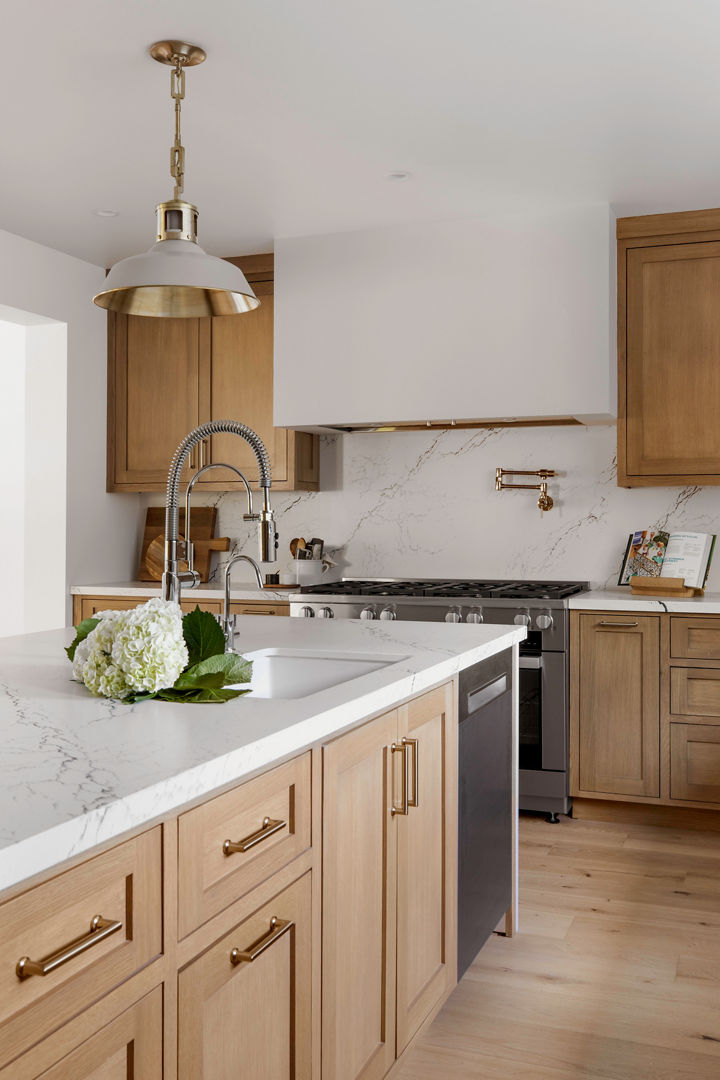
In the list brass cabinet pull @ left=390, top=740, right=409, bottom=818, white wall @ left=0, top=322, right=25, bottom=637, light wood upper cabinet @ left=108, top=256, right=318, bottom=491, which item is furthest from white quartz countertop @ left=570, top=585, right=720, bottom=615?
white wall @ left=0, top=322, right=25, bottom=637

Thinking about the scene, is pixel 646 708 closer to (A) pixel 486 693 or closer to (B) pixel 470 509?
(B) pixel 470 509

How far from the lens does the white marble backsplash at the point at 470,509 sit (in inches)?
177

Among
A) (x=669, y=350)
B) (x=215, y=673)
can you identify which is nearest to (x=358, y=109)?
(x=669, y=350)

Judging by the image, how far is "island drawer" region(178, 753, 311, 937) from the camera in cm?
126

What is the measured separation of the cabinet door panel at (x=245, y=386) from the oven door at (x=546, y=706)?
4.90ft

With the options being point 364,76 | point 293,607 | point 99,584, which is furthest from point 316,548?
point 364,76

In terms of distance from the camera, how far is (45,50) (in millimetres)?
2762

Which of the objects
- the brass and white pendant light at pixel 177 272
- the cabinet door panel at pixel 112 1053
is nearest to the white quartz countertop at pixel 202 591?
the brass and white pendant light at pixel 177 272

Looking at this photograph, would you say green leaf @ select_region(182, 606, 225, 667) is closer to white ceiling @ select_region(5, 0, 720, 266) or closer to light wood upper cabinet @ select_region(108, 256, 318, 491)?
white ceiling @ select_region(5, 0, 720, 266)

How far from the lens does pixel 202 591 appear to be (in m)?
4.61

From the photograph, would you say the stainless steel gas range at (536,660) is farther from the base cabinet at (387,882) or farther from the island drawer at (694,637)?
the base cabinet at (387,882)

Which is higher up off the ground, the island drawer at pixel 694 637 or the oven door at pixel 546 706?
the island drawer at pixel 694 637

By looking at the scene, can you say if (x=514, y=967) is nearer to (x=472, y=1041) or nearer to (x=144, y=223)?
(x=472, y=1041)

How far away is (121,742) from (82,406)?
3767mm
